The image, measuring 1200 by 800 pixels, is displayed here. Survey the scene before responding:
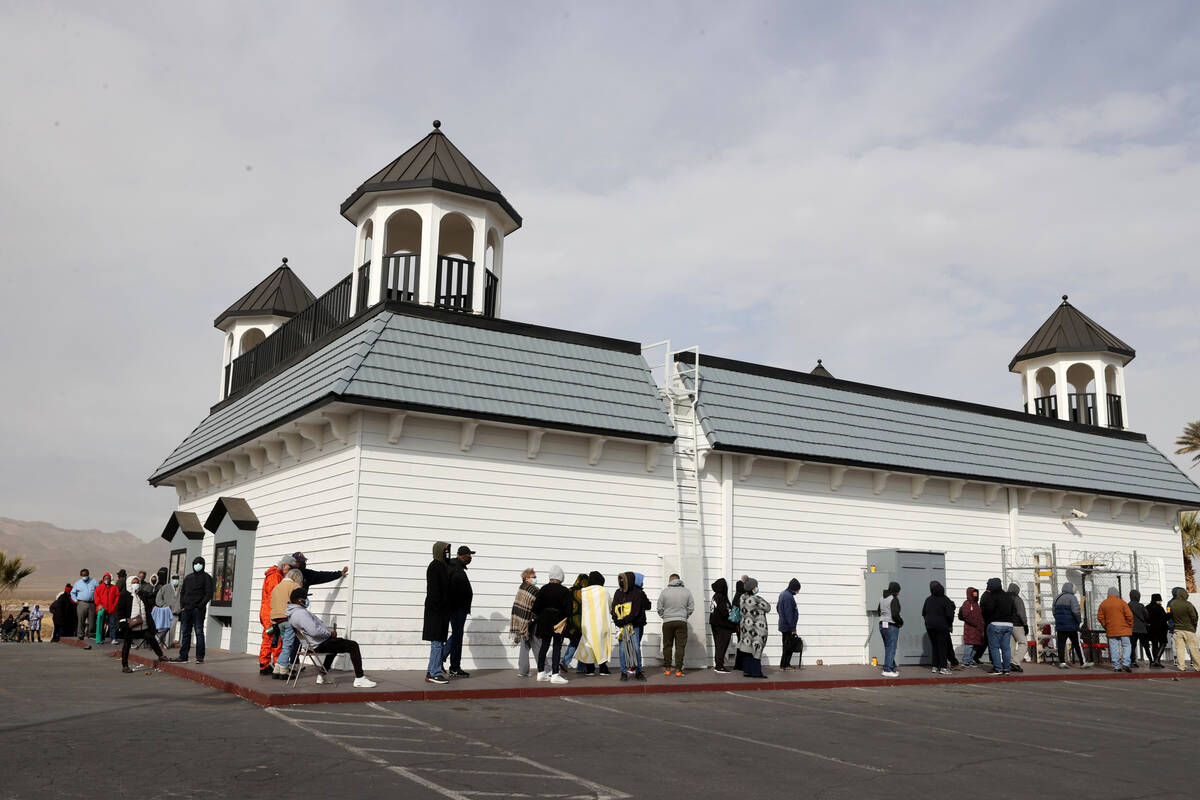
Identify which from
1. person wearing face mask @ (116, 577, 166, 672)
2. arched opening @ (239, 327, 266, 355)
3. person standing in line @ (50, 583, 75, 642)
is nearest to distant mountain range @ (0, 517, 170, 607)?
person standing in line @ (50, 583, 75, 642)

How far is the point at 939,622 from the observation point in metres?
17.0

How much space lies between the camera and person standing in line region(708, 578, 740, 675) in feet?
51.6

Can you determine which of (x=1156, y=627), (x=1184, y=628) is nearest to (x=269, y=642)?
(x=1184, y=628)

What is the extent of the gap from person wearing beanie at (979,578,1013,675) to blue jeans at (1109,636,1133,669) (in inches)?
120

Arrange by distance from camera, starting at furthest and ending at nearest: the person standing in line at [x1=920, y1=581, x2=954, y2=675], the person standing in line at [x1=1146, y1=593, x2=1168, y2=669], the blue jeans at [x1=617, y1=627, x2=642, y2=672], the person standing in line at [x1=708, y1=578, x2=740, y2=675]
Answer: the person standing in line at [x1=1146, y1=593, x2=1168, y2=669] → the person standing in line at [x1=920, y1=581, x2=954, y2=675] → the person standing in line at [x1=708, y1=578, x2=740, y2=675] → the blue jeans at [x1=617, y1=627, x2=642, y2=672]

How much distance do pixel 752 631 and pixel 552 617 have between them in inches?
138

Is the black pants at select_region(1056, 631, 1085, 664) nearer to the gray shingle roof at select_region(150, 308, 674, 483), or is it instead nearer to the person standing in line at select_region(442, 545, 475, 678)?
the gray shingle roof at select_region(150, 308, 674, 483)

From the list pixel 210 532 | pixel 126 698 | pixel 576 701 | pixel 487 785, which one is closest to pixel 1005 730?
pixel 576 701

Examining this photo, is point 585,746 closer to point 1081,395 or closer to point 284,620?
point 284,620

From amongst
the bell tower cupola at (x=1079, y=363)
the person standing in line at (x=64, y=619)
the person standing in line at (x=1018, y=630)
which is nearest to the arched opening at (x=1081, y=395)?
the bell tower cupola at (x=1079, y=363)

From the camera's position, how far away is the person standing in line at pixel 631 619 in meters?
14.2

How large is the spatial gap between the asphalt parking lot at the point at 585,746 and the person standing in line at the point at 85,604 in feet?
35.6

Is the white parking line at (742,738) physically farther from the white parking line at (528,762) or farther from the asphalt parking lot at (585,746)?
the white parking line at (528,762)

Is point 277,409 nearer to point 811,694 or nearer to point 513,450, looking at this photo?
point 513,450
